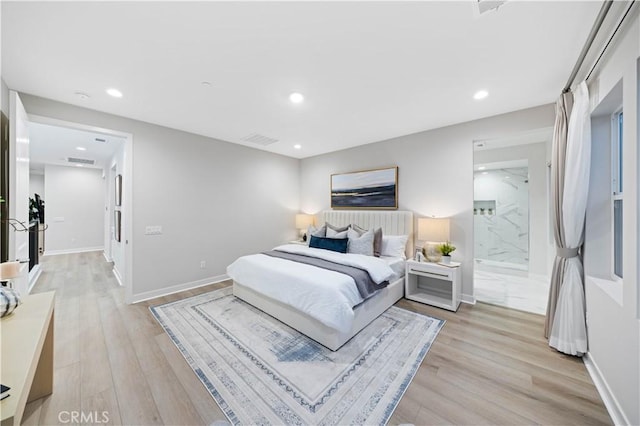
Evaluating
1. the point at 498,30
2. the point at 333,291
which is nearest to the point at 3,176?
the point at 333,291

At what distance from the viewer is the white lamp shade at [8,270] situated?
1481 millimetres

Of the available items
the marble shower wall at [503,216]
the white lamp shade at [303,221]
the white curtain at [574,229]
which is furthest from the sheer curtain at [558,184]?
the white lamp shade at [303,221]

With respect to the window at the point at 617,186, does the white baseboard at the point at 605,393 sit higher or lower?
lower

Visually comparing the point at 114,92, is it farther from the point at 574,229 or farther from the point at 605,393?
the point at 605,393

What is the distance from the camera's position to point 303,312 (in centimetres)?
257

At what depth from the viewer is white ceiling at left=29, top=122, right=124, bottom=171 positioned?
4.13m

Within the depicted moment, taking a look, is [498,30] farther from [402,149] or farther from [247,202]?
[247,202]

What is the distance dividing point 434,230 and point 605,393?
2.10 metres

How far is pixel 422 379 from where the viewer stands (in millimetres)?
1936

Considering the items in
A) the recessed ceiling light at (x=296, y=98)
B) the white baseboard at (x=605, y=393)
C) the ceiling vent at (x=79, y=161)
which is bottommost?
the white baseboard at (x=605, y=393)

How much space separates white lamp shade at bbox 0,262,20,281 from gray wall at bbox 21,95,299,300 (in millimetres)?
2085

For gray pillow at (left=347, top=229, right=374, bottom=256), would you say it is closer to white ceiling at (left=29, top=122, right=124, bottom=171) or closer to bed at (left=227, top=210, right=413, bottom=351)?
bed at (left=227, top=210, right=413, bottom=351)

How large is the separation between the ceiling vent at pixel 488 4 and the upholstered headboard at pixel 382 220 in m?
2.88

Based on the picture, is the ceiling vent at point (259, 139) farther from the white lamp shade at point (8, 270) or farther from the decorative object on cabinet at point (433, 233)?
the white lamp shade at point (8, 270)
